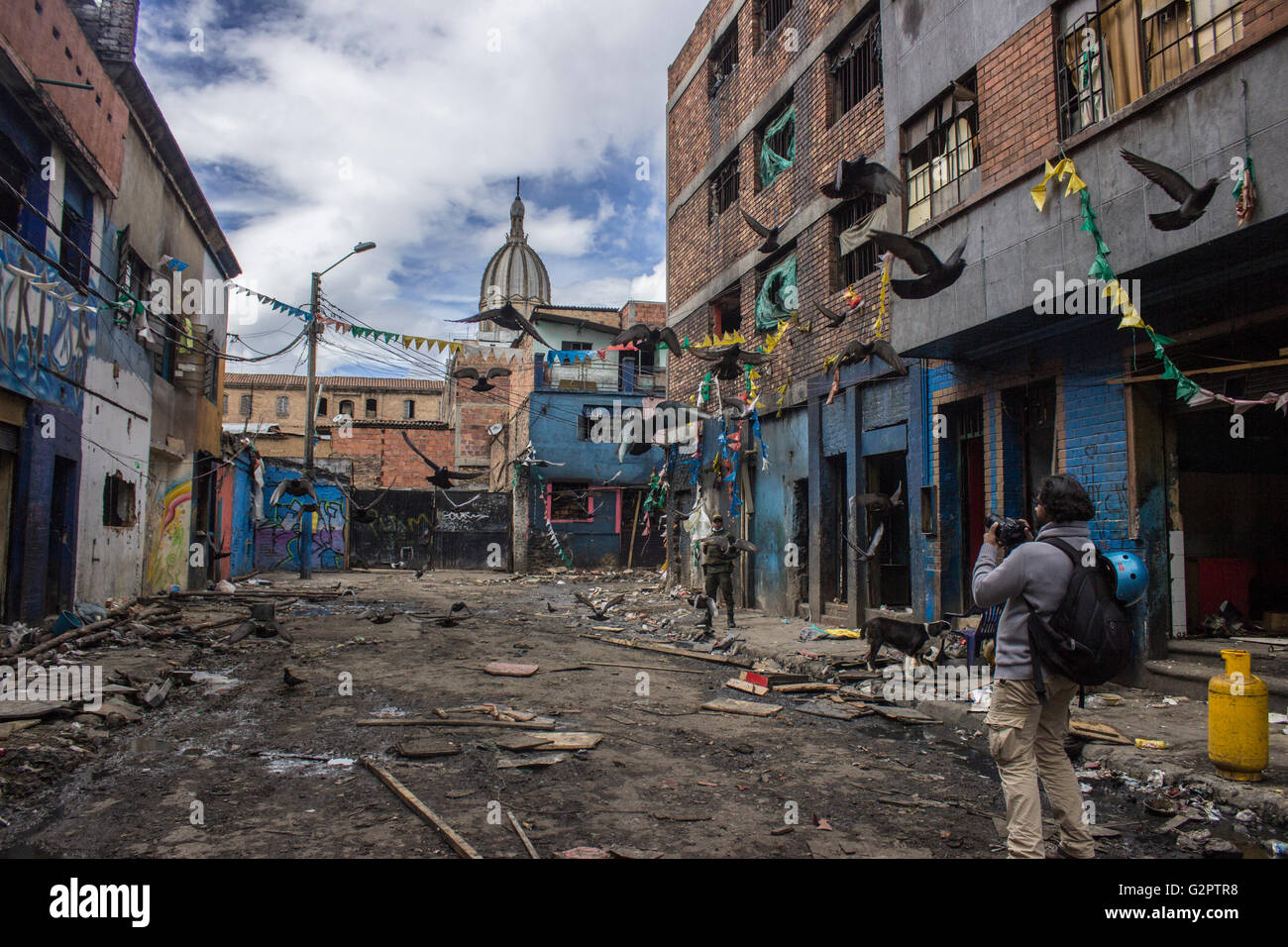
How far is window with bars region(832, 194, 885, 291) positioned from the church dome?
43163mm

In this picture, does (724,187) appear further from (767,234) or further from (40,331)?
(40,331)

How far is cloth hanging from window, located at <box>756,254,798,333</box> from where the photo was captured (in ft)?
47.0

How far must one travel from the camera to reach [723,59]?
698 inches

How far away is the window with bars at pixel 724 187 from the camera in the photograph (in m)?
17.0

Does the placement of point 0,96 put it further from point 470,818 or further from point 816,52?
point 816,52

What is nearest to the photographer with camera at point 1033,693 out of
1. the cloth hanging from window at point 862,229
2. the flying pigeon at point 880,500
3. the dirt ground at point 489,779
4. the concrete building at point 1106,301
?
the dirt ground at point 489,779

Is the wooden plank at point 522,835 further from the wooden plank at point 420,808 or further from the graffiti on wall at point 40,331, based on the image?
the graffiti on wall at point 40,331

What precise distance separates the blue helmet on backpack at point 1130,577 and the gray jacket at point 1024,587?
4052 mm

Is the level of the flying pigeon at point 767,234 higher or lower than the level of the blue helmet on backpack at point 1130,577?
higher

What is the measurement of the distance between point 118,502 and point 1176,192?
14310 mm

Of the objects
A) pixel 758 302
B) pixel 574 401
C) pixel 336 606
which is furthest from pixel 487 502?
pixel 758 302

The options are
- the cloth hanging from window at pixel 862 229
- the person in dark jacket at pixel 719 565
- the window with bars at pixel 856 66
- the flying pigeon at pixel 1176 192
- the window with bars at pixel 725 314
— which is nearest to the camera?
the flying pigeon at pixel 1176 192

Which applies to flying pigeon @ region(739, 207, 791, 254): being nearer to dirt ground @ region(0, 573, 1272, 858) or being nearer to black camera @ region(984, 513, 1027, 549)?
dirt ground @ region(0, 573, 1272, 858)
